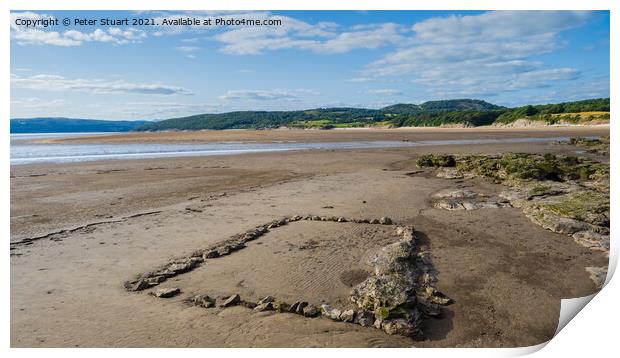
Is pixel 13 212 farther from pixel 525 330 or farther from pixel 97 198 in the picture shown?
pixel 525 330

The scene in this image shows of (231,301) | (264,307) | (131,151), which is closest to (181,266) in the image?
(231,301)

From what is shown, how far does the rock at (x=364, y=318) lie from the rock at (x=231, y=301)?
197 cm

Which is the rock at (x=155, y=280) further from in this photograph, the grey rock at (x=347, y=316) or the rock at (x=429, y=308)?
the rock at (x=429, y=308)

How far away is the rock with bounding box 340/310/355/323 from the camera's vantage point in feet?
18.8

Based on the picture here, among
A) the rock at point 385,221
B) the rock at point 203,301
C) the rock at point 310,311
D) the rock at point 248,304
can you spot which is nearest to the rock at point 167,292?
the rock at point 203,301

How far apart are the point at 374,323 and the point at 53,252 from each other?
7.46 meters

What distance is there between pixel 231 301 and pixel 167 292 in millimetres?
1208

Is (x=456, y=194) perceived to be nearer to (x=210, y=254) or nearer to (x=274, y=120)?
(x=210, y=254)

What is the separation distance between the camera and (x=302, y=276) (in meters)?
7.47

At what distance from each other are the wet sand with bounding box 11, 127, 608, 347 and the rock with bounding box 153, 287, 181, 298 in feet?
0.48

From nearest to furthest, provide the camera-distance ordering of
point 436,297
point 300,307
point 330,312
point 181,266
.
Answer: point 330,312
point 300,307
point 436,297
point 181,266

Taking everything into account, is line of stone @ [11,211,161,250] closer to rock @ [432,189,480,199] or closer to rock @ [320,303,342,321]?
rock @ [320,303,342,321]

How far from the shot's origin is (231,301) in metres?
6.35

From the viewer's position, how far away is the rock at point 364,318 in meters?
5.63
